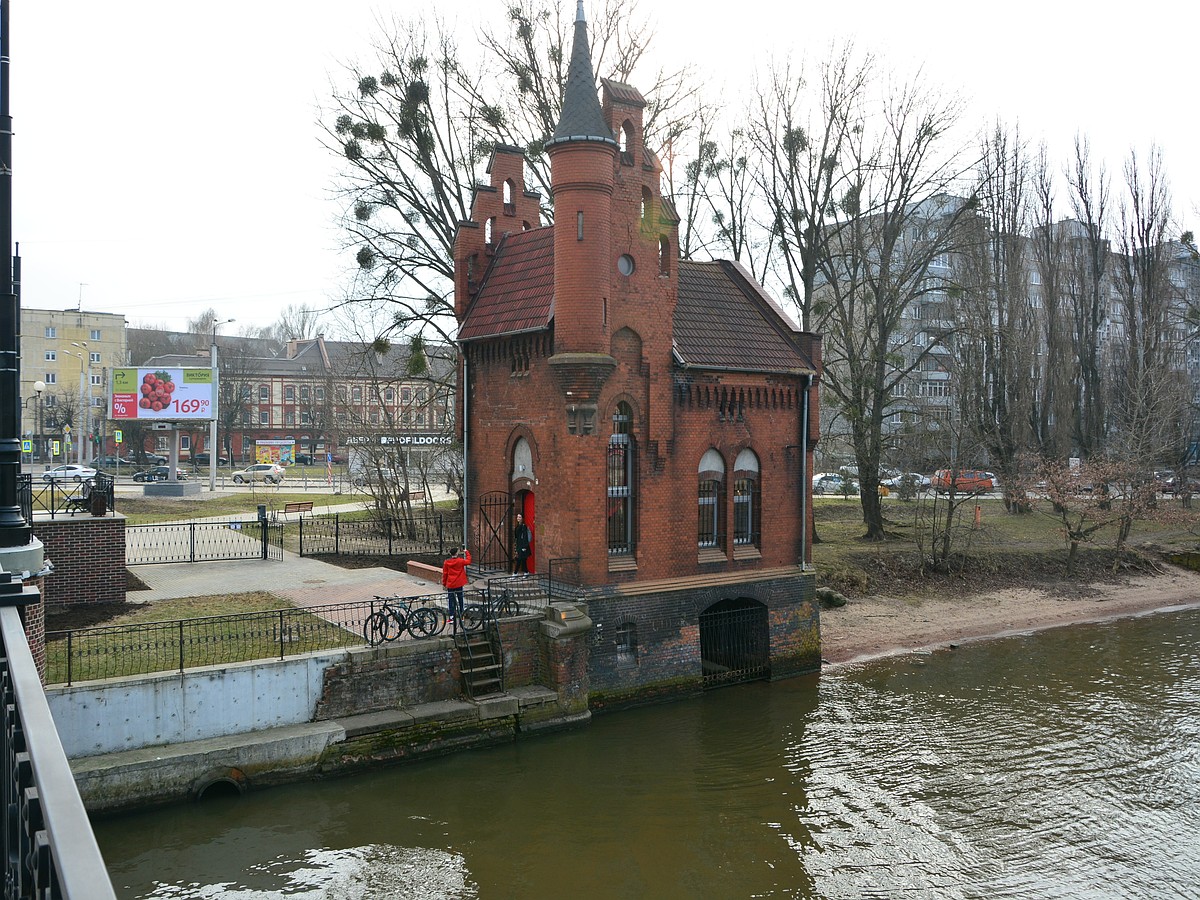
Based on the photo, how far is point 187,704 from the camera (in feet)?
46.1

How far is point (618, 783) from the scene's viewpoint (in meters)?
14.8

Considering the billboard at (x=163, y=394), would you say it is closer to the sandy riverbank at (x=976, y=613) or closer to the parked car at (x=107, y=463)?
the parked car at (x=107, y=463)

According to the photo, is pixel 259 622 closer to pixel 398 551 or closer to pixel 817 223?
pixel 398 551

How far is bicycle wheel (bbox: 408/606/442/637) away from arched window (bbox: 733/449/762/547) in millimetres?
7328

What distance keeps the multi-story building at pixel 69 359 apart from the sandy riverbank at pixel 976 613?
6741cm

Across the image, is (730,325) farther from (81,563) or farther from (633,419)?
(81,563)

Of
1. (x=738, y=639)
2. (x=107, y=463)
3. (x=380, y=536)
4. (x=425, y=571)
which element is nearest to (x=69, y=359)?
(x=107, y=463)

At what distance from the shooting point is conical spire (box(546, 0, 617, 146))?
18094 mm

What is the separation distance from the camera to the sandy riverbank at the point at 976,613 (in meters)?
24.2

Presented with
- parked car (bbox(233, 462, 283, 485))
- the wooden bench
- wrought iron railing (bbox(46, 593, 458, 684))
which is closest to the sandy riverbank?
the wooden bench

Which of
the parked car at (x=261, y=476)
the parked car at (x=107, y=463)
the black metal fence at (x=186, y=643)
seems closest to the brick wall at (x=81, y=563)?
the black metal fence at (x=186, y=643)

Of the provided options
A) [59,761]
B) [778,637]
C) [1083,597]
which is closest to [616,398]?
[778,637]

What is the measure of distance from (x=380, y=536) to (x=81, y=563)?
1241cm

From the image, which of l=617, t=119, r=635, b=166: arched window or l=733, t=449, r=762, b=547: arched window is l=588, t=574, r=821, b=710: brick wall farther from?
l=617, t=119, r=635, b=166: arched window
